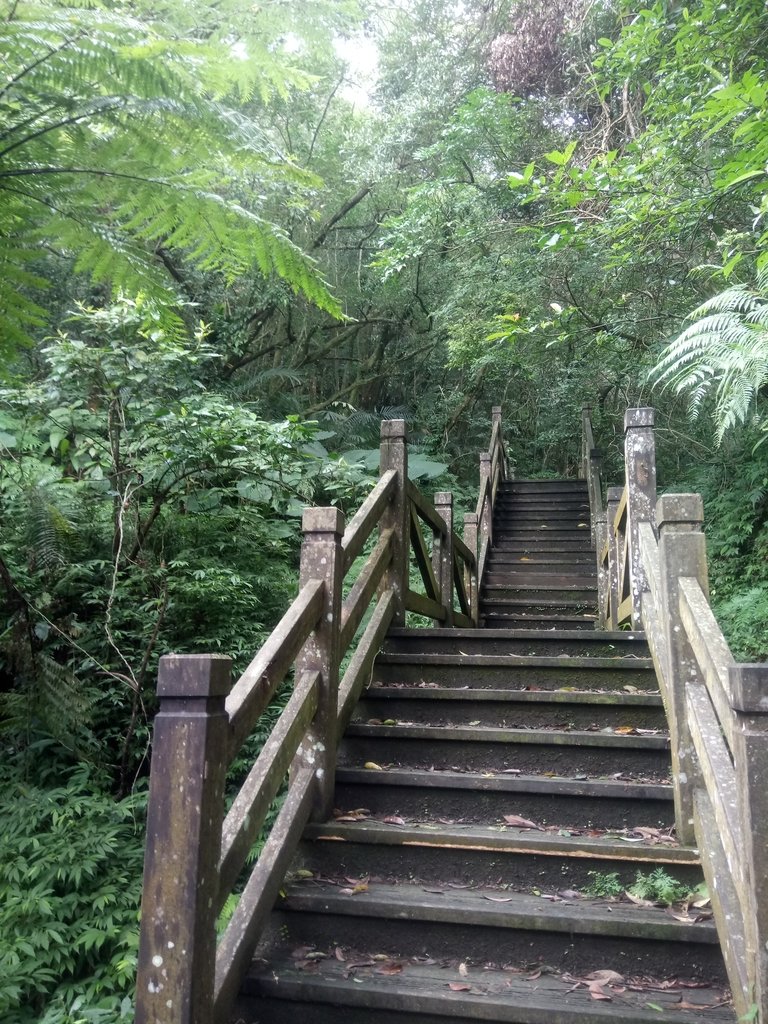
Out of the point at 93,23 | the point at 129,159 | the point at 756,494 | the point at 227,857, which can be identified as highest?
the point at 93,23

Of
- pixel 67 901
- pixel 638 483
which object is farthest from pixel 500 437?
pixel 67 901

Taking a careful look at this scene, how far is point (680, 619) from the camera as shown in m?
2.91

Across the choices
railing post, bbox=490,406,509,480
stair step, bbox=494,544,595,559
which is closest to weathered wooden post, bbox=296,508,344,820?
stair step, bbox=494,544,595,559

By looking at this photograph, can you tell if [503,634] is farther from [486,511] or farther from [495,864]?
[486,511]

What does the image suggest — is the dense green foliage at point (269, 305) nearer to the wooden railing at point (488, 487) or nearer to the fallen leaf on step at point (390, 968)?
the wooden railing at point (488, 487)

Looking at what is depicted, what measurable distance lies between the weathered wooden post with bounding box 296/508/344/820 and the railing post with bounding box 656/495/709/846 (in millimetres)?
1356

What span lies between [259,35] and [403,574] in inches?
117

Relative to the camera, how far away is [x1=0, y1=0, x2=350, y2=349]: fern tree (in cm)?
247

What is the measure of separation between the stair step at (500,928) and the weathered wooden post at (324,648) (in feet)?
1.55

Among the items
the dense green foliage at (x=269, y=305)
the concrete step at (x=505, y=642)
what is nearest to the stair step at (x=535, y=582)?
the dense green foliage at (x=269, y=305)

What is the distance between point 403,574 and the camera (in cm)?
478

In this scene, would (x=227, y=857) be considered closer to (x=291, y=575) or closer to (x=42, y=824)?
Answer: (x=42, y=824)

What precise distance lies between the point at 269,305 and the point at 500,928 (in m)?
10.6

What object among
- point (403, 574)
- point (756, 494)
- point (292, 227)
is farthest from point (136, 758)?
point (292, 227)
